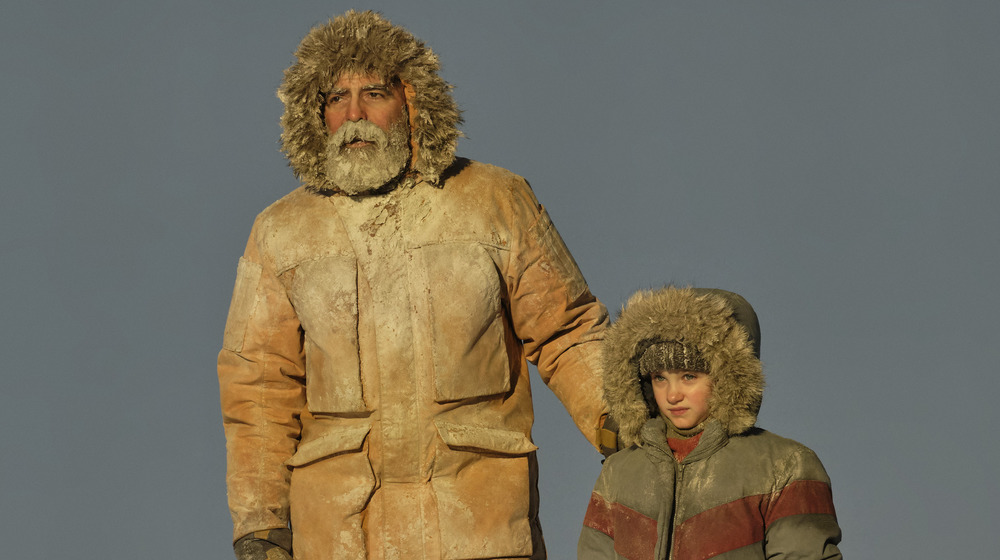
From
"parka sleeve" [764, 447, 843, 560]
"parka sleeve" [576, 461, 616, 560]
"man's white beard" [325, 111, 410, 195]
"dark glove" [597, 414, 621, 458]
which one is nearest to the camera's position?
"parka sleeve" [764, 447, 843, 560]

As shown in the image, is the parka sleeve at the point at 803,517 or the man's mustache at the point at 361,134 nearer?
the parka sleeve at the point at 803,517

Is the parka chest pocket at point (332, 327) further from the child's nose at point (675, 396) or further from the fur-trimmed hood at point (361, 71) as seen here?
the child's nose at point (675, 396)

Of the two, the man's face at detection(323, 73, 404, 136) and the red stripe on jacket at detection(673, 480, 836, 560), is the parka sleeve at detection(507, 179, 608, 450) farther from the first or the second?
the red stripe on jacket at detection(673, 480, 836, 560)

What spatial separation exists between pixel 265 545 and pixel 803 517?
183cm

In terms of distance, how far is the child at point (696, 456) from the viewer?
206 inches

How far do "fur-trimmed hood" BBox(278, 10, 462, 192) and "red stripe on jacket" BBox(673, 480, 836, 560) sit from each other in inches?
58.4

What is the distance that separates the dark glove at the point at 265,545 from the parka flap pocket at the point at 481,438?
63 cm

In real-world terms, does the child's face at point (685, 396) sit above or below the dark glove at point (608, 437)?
above

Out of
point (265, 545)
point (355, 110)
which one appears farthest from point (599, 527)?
point (355, 110)

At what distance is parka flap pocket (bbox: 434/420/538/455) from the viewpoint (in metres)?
6.09

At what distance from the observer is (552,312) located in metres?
6.25

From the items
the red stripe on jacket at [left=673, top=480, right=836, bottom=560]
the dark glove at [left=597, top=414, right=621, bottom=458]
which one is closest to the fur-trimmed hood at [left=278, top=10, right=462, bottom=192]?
the dark glove at [left=597, top=414, right=621, bottom=458]

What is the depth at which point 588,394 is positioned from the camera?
616 centimetres

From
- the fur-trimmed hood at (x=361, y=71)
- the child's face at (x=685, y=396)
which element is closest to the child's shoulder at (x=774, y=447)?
the child's face at (x=685, y=396)
